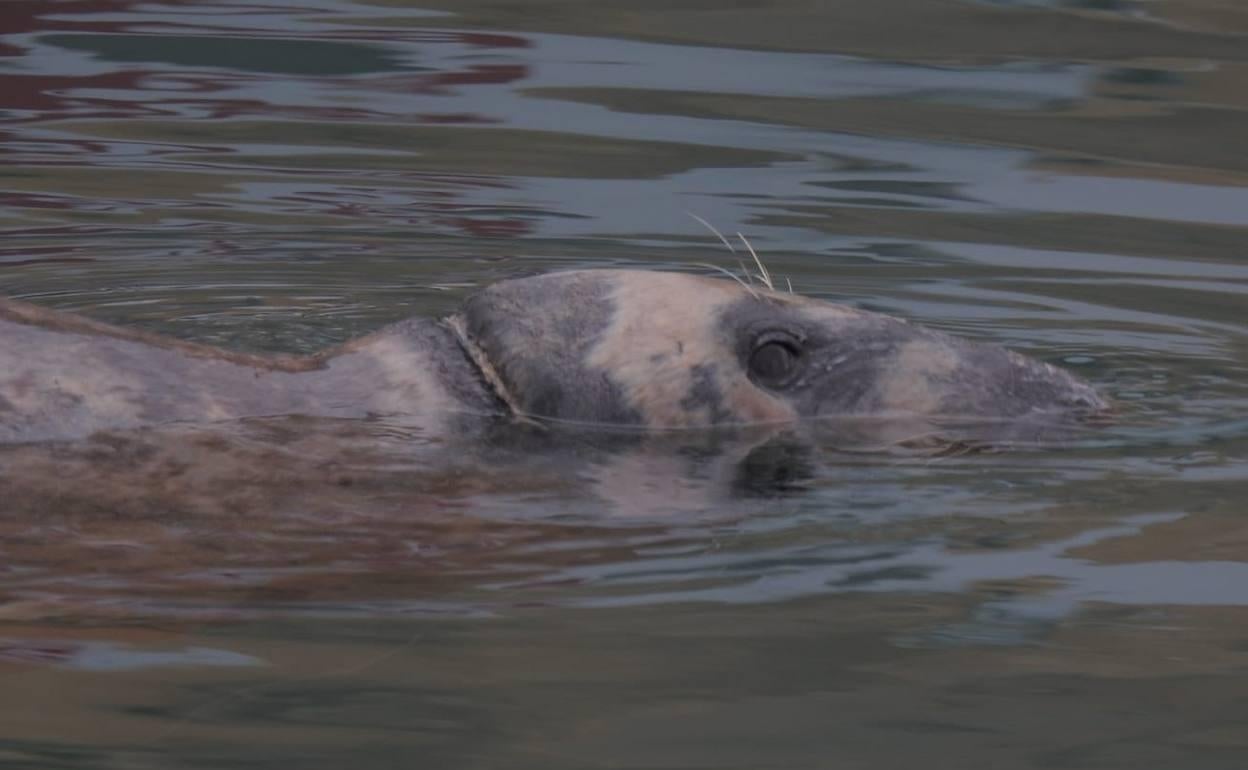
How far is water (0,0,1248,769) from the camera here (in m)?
3.53

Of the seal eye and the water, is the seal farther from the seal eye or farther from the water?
the water

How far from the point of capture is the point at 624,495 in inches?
184

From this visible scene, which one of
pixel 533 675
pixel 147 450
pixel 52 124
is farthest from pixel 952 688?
pixel 52 124

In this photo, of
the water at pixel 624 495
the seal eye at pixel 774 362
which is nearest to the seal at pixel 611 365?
the seal eye at pixel 774 362

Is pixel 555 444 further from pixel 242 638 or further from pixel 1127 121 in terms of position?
pixel 1127 121

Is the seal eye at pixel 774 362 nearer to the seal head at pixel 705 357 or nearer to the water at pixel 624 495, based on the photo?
the seal head at pixel 705 357

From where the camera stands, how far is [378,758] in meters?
3.33

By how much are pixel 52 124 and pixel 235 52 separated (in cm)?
135

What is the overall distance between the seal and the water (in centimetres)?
12

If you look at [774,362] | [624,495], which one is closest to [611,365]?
[774,362]

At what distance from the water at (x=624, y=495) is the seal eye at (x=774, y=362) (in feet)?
0.51

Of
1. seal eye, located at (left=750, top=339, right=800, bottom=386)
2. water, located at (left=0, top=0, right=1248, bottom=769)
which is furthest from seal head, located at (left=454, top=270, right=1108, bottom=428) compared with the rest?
water, located at (left=0, top=0, right=1248, bottom=769)

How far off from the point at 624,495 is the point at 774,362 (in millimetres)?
653

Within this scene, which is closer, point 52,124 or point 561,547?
point 561,547
